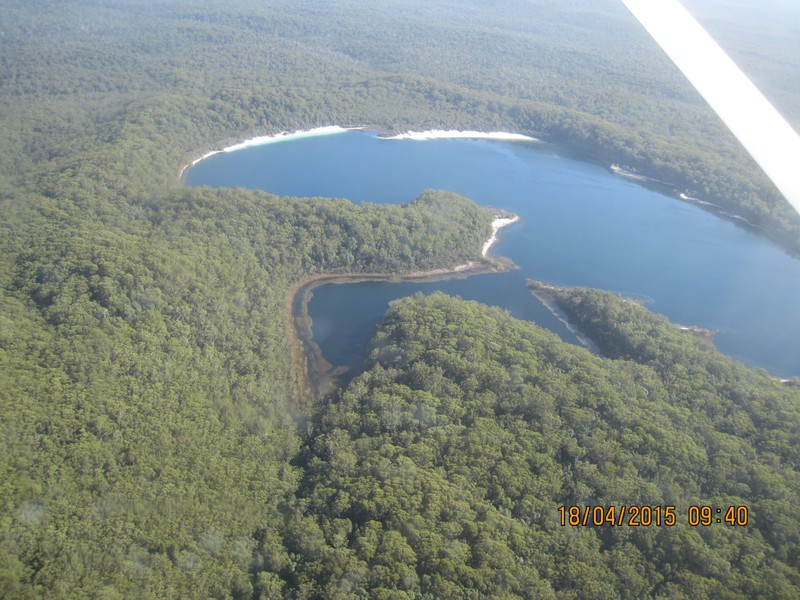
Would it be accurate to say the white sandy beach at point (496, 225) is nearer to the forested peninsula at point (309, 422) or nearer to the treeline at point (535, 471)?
the forested peninsula at point (309, 422)

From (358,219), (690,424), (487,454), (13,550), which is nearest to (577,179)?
(358,219)

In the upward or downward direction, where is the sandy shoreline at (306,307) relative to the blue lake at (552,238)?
downward

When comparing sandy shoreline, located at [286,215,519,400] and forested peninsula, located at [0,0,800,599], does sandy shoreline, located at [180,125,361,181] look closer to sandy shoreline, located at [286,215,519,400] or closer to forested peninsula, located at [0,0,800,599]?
forested peninsula, located at [0,0,800,599]

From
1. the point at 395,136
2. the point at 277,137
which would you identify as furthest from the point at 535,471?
the point at 277,137

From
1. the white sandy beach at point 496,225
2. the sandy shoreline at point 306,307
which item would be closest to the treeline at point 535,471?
the sandy shoreline at point 306,307

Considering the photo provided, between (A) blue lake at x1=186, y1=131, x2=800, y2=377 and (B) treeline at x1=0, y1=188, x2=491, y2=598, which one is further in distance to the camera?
(A) blue lake at x1=186, y1=131, x2=800, y2=377

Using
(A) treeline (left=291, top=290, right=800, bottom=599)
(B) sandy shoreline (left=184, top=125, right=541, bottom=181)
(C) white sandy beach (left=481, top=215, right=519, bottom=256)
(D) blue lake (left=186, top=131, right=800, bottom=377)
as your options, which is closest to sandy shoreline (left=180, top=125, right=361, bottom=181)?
(B) sandy shoreline (left=184, top=125, right=541, bottom=181)

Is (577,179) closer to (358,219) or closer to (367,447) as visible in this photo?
(358,219)

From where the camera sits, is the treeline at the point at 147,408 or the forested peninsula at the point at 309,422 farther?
the forested peninsula at the point at 309,422
